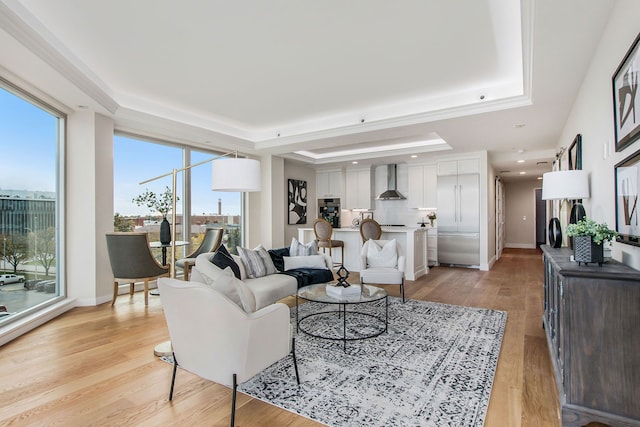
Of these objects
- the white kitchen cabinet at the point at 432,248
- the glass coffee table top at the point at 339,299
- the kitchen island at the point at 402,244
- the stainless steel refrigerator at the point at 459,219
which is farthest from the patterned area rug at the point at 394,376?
the white kitchen cabinet at the point at 432,248

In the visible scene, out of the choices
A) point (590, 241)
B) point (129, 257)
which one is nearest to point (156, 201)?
point (129, 257)

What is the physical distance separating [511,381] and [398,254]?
2.61 meters

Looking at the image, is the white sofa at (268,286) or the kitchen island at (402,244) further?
the kitchen island at (402,244)

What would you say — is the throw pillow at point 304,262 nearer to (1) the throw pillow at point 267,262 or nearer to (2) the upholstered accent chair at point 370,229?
(1) the throw pillow at point 267,262

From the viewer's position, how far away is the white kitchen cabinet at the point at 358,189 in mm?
8773

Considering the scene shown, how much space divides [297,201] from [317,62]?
16.9 ft

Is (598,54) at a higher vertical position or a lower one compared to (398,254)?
higher

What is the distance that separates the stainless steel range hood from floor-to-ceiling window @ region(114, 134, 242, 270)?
11.8ft

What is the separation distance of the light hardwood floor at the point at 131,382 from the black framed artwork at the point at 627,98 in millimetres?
1668

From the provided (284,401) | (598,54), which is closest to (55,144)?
(284,401)

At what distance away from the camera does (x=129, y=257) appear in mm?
4234

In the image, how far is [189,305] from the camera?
197cm

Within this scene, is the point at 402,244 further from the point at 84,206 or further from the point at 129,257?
the point at 84,206

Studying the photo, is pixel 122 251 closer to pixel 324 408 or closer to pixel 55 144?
pixel 55 144
